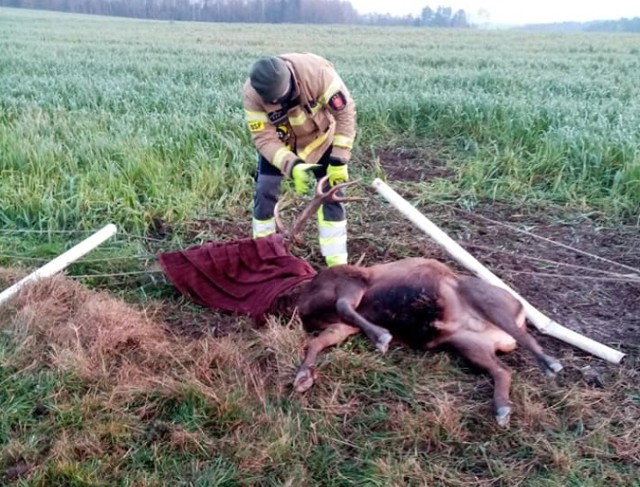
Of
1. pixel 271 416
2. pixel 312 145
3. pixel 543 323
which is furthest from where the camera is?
pixel 312 145

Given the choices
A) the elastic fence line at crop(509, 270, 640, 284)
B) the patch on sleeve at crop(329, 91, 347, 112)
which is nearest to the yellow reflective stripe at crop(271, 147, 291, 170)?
the patch on sleeve at crop(329, 91, 347, 112)

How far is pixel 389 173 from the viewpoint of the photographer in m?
7.41

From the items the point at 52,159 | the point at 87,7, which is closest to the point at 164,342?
the point at 52,159

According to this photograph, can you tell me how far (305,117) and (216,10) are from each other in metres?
56.8

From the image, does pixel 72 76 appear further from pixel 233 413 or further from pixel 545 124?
pixel 233 413

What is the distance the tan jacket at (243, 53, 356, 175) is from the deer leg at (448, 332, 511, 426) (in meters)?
1.71

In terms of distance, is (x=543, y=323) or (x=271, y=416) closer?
(x=271, y=416)

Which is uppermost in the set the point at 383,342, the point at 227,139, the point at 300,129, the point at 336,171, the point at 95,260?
the point at 300,129

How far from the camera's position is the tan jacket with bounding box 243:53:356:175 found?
4715mm

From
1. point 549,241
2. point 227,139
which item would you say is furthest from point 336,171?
point 227,139

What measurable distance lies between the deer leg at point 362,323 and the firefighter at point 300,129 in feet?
3.22

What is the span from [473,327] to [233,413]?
1435 millimetres

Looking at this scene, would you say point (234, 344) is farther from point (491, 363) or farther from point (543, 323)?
point (543, 323)

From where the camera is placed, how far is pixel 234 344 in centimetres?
389
